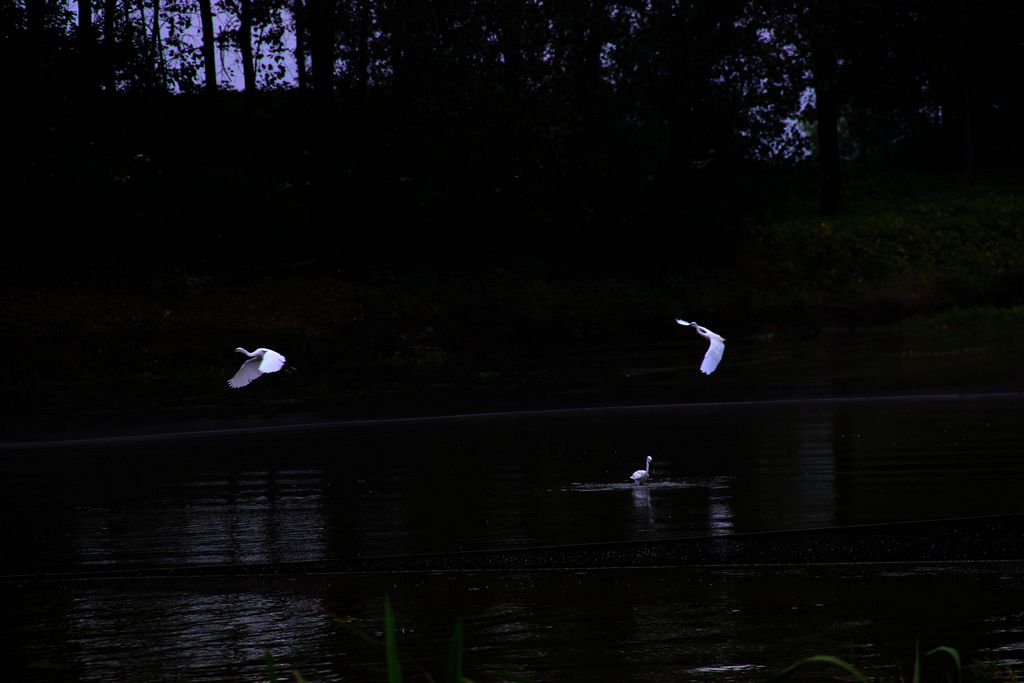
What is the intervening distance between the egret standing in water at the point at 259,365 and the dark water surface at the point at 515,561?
1240 millimetres

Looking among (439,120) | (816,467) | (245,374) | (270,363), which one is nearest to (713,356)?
(816,467)

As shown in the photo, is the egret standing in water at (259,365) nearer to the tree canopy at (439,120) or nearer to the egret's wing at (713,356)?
the egret's wing at (713,356)

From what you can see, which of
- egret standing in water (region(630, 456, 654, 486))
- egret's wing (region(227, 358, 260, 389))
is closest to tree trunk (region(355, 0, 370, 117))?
egret's wing (region(227, 358, 260, 389))

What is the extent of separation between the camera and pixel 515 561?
34.9ft

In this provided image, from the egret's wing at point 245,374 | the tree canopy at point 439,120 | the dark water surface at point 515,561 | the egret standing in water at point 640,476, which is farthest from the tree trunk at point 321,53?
the egret standing in water at point 640,476

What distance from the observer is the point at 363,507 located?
43.9ft

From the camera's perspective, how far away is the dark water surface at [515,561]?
8.55 m

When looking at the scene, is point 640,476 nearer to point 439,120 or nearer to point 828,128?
point 439,120

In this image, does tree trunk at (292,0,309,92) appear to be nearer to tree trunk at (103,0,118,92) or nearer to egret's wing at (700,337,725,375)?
tree trunk at (103,0,118,92)

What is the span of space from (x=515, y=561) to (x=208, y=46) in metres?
30.3

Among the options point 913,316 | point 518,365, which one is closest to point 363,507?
point 518,365

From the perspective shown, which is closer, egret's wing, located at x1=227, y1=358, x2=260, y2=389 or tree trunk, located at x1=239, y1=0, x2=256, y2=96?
egret's wing, located at x1=227, y1=358, x2=260, y2=389

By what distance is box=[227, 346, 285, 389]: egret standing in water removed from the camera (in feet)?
47.0

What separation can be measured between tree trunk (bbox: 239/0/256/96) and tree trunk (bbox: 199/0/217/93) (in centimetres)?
90
